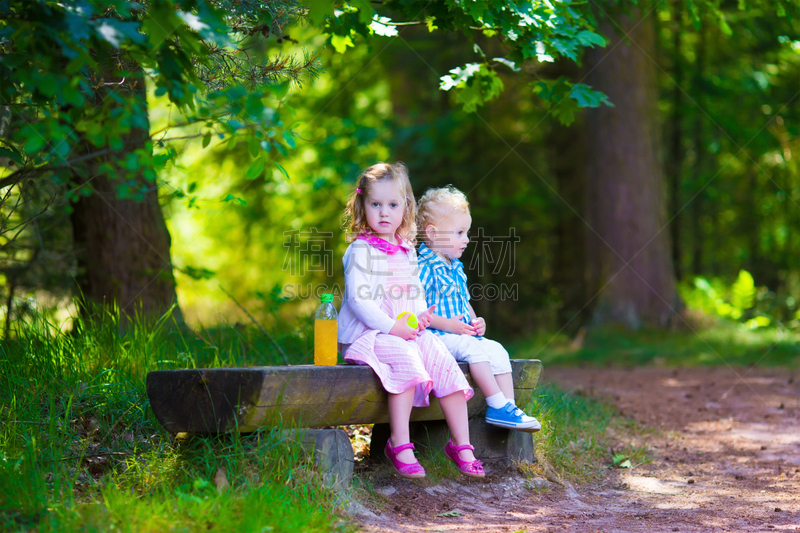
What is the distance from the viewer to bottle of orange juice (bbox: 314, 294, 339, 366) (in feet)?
11.3

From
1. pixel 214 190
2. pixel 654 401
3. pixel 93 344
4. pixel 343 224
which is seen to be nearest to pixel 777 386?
pixel 654 401

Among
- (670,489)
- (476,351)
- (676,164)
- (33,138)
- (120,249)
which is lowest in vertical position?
(670,489)

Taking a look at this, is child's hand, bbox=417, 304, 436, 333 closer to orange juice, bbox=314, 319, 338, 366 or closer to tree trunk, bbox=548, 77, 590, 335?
orange juice, bbox=314, 319, 338, 366

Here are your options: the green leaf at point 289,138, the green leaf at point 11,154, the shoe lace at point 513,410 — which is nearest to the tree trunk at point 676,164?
the shoe lace at point 513,410

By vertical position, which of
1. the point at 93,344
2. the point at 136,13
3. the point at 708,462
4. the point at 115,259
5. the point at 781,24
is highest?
the point at 781,24

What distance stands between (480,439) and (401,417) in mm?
643

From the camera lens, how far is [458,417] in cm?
341

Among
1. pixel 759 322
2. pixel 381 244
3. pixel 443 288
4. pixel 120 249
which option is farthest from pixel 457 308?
pixel 759 322

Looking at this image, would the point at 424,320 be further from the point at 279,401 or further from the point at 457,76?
the point at 457,76

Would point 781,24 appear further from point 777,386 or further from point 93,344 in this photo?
point 93,344

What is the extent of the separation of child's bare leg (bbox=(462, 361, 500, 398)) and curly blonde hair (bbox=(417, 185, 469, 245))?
780 mm

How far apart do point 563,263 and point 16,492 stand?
1032 centimetres

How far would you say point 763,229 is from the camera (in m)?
12.4

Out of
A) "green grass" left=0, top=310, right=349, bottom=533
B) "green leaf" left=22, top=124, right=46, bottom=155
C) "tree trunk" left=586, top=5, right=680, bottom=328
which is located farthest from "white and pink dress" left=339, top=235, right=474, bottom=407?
"tree trunk" left=586, top=5, right=680, bottom=328
